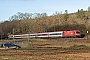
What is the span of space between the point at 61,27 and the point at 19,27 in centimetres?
2904

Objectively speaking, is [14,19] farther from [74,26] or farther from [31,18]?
[74,26]

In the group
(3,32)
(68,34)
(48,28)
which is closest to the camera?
(68,34)

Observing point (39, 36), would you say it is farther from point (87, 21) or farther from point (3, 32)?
point (3, 32)

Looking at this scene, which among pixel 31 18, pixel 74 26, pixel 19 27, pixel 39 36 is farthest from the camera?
pixel 31 18

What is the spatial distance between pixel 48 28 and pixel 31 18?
128 ft

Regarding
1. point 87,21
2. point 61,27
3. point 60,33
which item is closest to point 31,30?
point 61,27

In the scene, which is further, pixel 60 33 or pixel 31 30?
pixel 31 30

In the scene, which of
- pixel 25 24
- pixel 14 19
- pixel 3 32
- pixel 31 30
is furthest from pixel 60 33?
pixel 14 19

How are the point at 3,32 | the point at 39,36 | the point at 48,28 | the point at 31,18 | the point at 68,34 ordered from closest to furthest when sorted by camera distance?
1. the point at 68,34
2. the point at 39,36
3. the point at 48,28
4. the point at 3,32
5. the point at 31,18

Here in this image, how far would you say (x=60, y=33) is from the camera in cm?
10588

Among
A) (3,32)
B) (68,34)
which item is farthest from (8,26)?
(68,34)

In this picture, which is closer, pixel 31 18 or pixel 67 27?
pixel 67 27

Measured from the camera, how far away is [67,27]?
138875 millimetres

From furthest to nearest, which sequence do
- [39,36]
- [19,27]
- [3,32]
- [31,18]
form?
[31,18]
[3,32]
[19,27]
[39,36]
